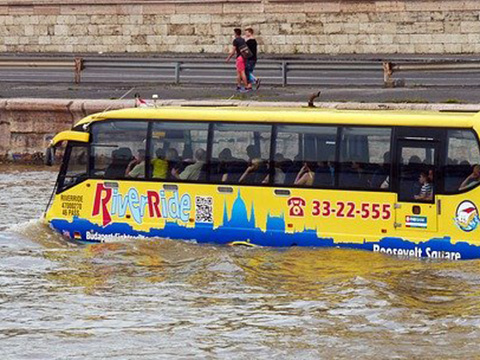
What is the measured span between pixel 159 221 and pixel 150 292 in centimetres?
356

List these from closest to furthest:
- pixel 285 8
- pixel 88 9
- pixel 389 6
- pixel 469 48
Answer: pixel 469 48, pixel 389 6, pixel 285 8, pixel 88 9

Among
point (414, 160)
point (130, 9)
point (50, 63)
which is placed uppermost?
point (130, 9)

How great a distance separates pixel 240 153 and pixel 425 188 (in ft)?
8.66

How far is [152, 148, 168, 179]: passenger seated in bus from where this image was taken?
21.5m

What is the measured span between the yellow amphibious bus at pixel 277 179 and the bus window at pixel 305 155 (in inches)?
0.5

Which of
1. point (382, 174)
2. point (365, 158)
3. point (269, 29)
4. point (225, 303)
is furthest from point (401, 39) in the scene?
point (225, 303)

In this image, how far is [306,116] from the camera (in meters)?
20.5

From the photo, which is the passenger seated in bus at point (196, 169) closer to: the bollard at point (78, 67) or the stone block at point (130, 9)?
the bollard at point (78, 67)

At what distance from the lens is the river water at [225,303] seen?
14.9m

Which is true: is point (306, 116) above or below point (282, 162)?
above

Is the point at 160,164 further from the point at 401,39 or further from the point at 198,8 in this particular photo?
the point at 198,8

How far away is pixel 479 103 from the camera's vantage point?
101ft

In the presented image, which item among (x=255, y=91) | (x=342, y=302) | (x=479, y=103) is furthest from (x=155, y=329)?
(x=255, y=91)

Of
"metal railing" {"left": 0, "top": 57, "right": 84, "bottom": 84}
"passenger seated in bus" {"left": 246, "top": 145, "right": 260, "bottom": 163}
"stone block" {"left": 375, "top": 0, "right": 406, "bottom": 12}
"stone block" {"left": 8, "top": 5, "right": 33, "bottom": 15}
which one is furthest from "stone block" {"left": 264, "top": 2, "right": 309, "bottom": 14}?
"passenger seated in bus" {"left": 246, "top": 145, "right": 260, "bottom": 163}
